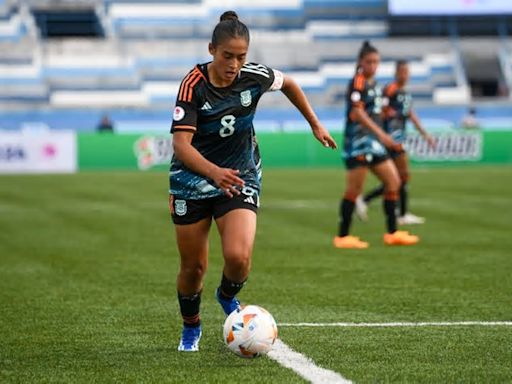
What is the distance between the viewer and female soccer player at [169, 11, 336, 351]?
7.00 meters

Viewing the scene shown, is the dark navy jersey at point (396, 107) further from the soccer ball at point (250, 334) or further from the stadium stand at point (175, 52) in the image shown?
the stadium stand at point (175, 52)

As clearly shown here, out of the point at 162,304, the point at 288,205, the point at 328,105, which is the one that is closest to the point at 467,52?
the point at 328,105

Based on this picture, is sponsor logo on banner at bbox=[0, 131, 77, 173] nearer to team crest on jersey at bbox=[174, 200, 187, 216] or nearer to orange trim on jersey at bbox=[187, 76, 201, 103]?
team crest on jersey at bbox=[174, 200, 187, 216]

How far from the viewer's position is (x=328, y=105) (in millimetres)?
44125

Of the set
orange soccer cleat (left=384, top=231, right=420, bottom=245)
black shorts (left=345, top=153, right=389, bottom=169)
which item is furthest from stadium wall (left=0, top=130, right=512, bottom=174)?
black shorts (left=345, top=153, right=389, bottom=169)

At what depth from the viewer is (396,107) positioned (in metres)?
17.2

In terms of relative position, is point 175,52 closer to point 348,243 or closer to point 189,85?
point 348,243

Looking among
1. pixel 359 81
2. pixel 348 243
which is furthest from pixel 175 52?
pixel 359 81

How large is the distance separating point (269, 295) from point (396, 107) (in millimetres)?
7538

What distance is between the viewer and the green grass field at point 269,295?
681 centimetres

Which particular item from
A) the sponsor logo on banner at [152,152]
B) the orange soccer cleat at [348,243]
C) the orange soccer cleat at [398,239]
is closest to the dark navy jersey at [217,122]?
the orange soccer cleat at [348,243]

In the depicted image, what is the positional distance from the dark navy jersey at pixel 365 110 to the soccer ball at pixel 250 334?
7.28 m

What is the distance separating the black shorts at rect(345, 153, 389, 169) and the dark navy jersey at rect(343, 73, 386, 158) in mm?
37

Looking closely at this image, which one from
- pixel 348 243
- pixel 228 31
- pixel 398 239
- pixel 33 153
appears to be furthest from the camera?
pixel 33 153
